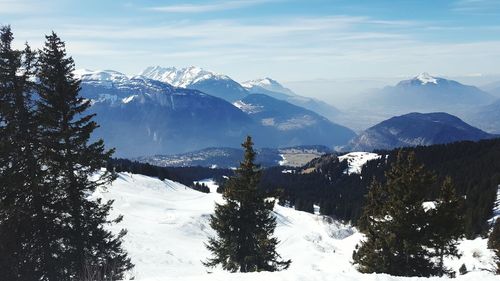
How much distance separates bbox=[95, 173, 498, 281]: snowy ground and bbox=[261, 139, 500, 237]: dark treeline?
56.7 feet

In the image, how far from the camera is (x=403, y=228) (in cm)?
2211

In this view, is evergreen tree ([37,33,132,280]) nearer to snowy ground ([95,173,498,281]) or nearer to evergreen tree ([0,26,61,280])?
evergreen tree ([0,26,61,280])

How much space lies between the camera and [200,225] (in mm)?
69750

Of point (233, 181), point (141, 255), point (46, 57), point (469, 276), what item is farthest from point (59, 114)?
point (141, 255)

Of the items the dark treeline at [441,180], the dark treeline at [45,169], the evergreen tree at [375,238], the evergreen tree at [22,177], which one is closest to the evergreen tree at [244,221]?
the evergreen tree at [375,238]

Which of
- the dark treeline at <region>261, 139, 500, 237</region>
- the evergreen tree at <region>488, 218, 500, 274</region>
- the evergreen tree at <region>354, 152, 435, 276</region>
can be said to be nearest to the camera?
the evergreen tree at <region>354, 152, 435, 276</region>

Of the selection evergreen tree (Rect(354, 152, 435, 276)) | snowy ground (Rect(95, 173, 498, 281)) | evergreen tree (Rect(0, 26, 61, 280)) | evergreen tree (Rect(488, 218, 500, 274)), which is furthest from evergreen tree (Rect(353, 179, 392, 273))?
evergreen tree (Rect(0, 26, 61, 280))

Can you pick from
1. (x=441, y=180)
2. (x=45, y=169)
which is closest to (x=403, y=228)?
(x=45, y=169)

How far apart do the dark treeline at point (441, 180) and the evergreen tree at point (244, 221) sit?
45.2m

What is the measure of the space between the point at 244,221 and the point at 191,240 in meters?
37.8

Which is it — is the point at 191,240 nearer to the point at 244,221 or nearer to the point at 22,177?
the point at 244,221

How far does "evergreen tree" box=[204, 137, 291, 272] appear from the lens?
26.0 meters

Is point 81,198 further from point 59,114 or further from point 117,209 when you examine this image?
point 117,209

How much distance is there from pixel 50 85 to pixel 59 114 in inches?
52.4
